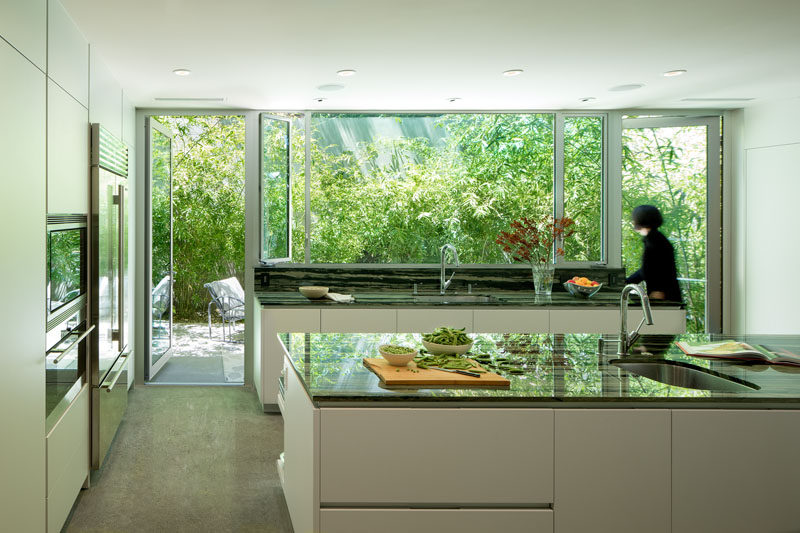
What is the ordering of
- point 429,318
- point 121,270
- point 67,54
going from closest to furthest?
point 67,54 → point 121,270 → point 429,318

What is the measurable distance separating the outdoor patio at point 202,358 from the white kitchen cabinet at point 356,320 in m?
1.54

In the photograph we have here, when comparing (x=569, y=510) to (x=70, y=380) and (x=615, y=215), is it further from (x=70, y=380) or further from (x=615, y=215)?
(x=615, y=215)

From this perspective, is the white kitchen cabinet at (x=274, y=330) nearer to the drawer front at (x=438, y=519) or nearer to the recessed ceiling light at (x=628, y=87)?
the recessed ceiling light at (x=628, y=87)

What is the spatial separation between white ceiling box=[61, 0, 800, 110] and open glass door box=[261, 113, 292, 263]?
36 cm

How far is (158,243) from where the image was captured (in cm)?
621

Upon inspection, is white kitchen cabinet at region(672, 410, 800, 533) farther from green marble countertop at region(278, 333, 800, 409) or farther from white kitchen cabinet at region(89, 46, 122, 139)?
white kitchen cabinet at region(89, 46, 122, 139)

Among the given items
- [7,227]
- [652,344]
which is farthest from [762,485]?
[7,227]

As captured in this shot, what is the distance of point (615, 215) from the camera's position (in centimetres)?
588

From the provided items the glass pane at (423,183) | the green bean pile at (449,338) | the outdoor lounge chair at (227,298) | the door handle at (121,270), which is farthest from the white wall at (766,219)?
the outdoor lounge chair at (227,298)

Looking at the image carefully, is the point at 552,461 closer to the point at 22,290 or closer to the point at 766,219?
the point at 22,290

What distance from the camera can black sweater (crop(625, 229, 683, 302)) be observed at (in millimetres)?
5422

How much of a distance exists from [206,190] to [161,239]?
3230mm

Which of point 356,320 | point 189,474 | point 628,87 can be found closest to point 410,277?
point 356,320

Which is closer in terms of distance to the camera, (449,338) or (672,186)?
(449,338)
